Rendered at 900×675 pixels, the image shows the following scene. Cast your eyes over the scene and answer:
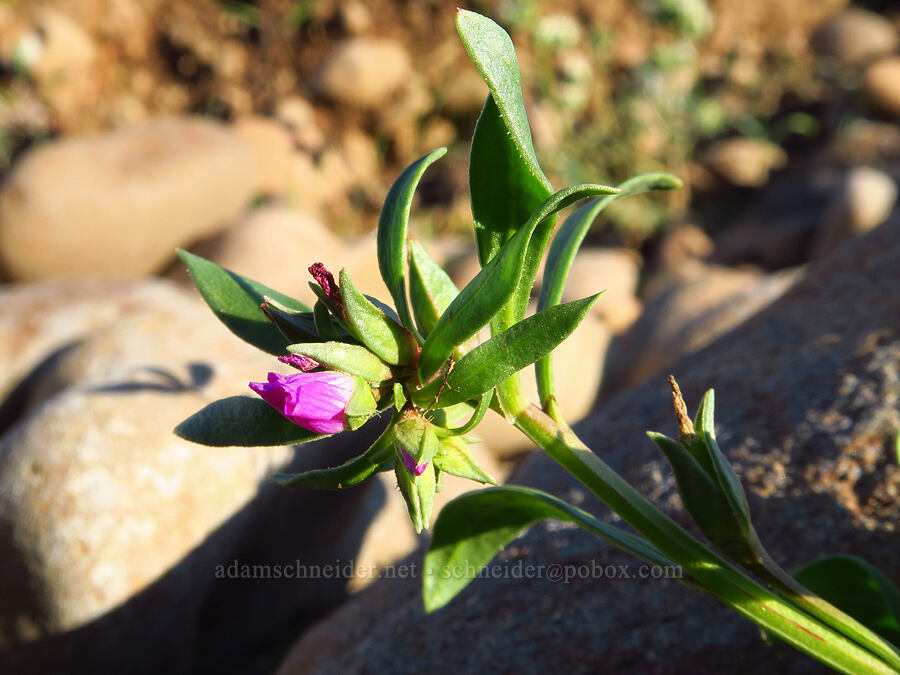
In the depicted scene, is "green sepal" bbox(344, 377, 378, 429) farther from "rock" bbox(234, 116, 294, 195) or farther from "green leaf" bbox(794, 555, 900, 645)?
"rock" bbox(234, 116, 294, 195)

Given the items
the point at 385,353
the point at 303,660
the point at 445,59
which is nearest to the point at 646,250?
the point at 445,59

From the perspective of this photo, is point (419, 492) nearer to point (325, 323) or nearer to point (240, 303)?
point (325, 323)

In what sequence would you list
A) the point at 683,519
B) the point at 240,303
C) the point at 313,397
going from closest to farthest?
the point at 313,397, the point at 240,303, the point at 683,519

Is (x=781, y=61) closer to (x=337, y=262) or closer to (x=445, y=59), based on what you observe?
(x=445, y=59)

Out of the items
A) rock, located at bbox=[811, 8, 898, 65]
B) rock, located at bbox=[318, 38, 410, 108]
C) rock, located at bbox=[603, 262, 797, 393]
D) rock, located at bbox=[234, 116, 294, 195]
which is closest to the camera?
rock, located at bbox=[603, 262, 797, 393]

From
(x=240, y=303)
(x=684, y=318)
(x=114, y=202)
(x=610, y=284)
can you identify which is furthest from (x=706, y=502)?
(x=114, y=202)

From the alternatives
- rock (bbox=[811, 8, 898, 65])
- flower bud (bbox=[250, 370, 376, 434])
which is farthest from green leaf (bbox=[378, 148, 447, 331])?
rock (bbox=[811, 8, 898, 65])
